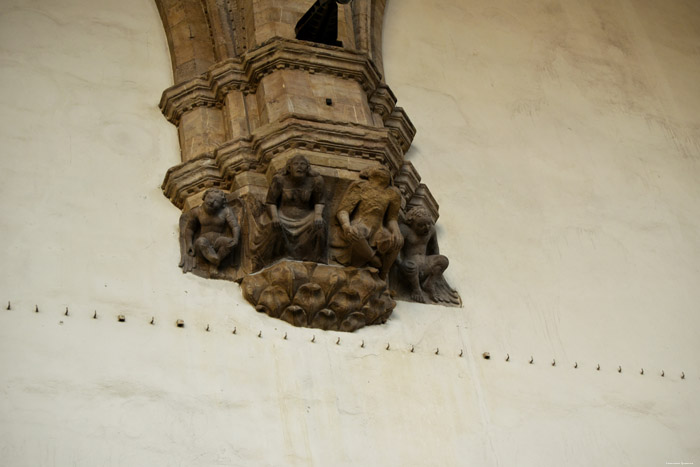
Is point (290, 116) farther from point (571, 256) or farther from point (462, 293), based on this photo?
point (571, 256)

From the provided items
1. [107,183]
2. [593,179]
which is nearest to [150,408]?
[107,183]

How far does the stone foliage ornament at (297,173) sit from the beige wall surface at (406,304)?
0.13 meters

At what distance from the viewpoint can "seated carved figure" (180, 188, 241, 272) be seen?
255 inches

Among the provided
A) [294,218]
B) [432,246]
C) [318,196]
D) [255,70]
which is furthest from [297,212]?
[255,70]

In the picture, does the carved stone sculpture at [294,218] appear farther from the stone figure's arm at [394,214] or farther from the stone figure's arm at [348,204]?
the stone figure's arm at [394,214]

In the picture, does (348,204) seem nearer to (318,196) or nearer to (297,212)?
(318,196)

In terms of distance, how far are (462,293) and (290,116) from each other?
1.35 m

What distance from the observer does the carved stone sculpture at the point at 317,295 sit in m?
6.29

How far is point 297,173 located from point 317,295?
2.10 ft

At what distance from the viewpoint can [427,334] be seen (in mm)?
6555

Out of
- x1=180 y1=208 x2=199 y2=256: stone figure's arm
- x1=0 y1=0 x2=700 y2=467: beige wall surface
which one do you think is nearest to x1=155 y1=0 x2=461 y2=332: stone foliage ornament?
x1=180 y1=208 x2=199 y2=256: stone figure's arm

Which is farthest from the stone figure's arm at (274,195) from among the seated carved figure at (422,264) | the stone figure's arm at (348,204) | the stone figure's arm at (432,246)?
the stone figure's arm at (432,246)

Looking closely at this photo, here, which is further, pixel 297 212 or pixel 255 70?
pixel 255 70

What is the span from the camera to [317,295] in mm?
6316
